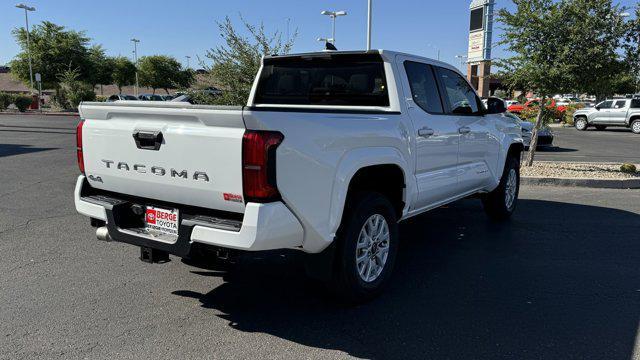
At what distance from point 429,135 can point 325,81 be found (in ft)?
3.76

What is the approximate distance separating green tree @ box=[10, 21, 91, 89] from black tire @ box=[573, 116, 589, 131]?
134ft

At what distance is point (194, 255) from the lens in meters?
3.30

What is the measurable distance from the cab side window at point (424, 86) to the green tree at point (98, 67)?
49.4m

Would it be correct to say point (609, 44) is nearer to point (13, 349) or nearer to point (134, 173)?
point (134, 173)

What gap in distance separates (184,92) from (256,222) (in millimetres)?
9830

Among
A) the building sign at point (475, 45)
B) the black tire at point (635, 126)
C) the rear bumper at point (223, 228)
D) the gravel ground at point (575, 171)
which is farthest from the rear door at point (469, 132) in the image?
the building sign at point (475, 45)

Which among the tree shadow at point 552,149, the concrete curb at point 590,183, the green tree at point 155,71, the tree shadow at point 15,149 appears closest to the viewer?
the concrete curb at point 590,183

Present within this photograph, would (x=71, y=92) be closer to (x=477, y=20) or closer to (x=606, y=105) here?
(x=477, y=20)

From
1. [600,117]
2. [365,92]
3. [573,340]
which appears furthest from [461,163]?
[600,117]

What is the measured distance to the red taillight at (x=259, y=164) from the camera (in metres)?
2.95

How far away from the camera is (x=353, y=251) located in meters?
3.69

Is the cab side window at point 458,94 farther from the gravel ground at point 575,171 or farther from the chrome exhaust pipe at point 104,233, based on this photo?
the gravel ground at point 575,171

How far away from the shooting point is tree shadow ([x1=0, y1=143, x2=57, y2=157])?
12.8 metres

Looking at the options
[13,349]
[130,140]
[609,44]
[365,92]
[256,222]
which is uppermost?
[609,44]
